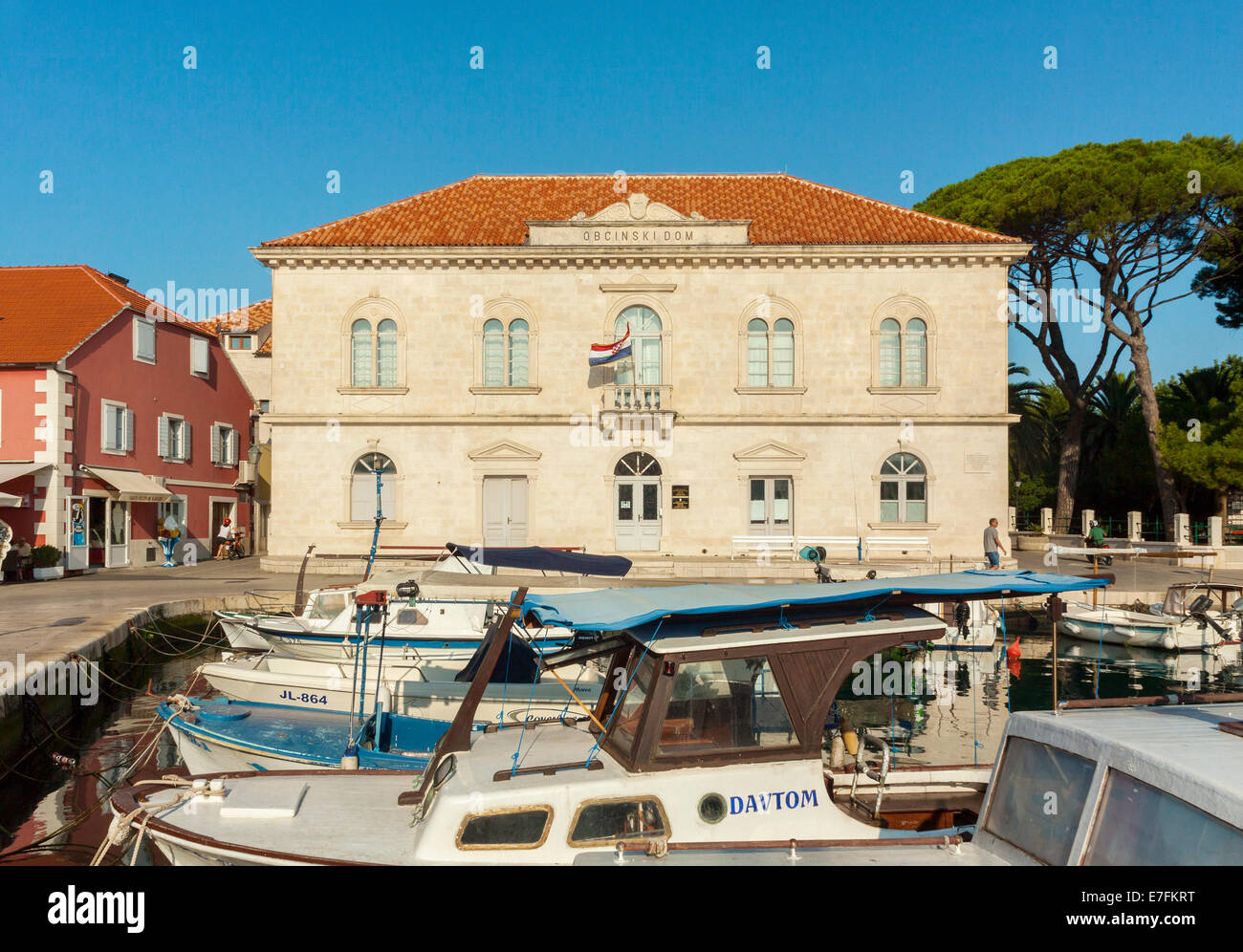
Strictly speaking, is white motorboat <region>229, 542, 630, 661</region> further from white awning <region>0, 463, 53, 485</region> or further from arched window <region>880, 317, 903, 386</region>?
arched window <region>880, 317, 903, 386</region>

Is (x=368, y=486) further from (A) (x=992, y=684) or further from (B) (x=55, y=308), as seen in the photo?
(A) (x=992, y=684)

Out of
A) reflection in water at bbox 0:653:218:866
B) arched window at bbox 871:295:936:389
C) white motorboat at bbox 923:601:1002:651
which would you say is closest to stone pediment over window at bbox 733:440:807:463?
arched window at bbox 871:295:936:389

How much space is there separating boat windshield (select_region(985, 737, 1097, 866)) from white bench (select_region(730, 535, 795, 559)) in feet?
73.8

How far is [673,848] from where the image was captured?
5469 millimetres

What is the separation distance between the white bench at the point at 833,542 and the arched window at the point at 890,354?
5.17 m

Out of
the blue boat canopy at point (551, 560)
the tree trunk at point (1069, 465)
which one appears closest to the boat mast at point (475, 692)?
the blue boat canopy at point (551, 560)

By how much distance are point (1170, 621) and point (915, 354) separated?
11403 mm

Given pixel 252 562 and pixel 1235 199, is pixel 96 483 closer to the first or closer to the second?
pixel 252 562

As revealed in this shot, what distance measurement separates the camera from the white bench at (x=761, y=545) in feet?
90.4

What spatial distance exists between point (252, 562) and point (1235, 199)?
128 feet

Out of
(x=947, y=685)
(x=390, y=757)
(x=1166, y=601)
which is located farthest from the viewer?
(x=1166, y=601)

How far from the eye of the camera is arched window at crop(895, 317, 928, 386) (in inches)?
1099
